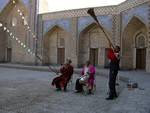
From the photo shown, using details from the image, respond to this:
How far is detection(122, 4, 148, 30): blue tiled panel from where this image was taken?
16.5 metres

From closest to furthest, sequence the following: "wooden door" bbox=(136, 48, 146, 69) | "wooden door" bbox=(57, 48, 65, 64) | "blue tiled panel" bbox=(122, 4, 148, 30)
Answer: "blue tiled panel" bbox=(122, 4, 148, 30) < "wooden door" bbox=(136, 48, 146, 69) < "wooden door" bbox=(57, 48, 65, 64)

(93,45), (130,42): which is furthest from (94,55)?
(130,42)

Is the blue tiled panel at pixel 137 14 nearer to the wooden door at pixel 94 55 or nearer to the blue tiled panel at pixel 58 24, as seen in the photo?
the wooden door at pixel 94 55

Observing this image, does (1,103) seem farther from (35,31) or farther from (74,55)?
(35,31)

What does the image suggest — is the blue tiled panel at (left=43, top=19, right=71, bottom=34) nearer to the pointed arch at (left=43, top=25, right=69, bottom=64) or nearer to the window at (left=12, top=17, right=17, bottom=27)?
the pointed arch at (left=43, top=25, right=69, bottom=64)

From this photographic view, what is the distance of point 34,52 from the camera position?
964 inches

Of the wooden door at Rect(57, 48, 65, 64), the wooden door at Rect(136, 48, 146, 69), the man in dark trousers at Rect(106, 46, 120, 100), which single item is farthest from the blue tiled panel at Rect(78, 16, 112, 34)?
the man in dark trousers at Rect(106, 46, 120, 100)

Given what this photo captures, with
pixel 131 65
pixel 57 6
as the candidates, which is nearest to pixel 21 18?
pixel 57 6

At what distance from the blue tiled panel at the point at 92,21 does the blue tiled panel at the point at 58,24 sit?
110 cm

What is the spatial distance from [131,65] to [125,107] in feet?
44.2

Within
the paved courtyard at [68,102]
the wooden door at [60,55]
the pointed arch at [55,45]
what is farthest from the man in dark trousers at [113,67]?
the wooden door at [60,55]

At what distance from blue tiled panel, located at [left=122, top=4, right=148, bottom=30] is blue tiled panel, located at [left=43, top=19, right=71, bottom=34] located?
16.9ft

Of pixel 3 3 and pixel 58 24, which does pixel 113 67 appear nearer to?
pixel 58 24

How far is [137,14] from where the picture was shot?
17094 mm
